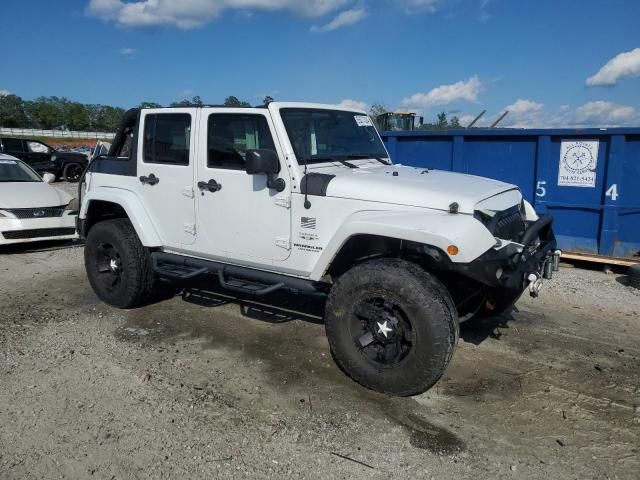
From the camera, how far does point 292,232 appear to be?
432cm

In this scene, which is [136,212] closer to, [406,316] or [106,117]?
[406,316]

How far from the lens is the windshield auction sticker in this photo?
17.1 feet

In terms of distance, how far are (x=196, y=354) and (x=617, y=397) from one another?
3303mm

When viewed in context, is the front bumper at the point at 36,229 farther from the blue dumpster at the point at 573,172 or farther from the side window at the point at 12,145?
the side window at the point at 12,145

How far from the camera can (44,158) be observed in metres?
19.3

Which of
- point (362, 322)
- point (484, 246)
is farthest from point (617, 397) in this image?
point (362, 322)

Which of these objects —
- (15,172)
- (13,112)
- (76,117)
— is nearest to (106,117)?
(76,117)

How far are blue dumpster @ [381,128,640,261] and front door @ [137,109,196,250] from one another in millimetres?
4717

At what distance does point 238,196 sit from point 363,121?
1.54 m

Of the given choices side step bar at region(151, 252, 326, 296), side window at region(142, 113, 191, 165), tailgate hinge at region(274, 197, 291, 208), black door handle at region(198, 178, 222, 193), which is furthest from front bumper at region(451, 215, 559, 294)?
side window at region(142, 113, 191, 165)

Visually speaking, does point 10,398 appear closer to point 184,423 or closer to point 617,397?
point 184,423

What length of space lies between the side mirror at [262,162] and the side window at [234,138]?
0.22 meters

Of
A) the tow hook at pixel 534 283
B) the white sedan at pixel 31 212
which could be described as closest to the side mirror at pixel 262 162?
the tow hook at pixel 534 283

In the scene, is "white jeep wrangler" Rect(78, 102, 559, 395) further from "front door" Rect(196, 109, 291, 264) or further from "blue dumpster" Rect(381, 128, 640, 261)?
"blue dumpster" Rect(381, 128, 640, 261)
